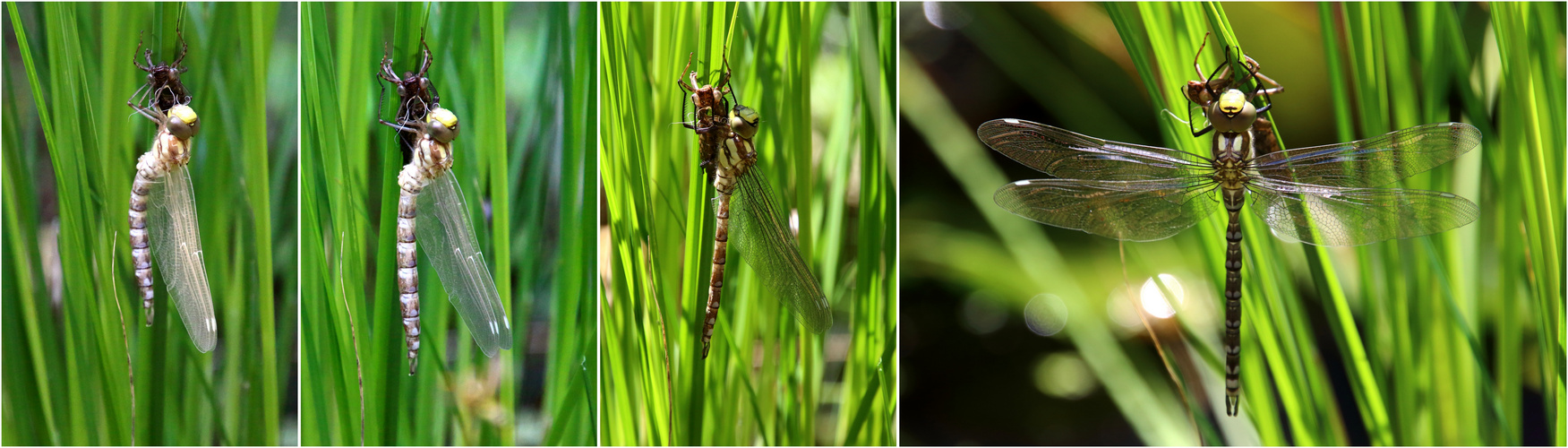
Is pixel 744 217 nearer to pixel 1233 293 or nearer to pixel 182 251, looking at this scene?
pixel 1233 293

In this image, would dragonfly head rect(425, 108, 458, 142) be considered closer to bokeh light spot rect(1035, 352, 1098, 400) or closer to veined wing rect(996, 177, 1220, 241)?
veined wing rect(996, 177, 1220, 241)

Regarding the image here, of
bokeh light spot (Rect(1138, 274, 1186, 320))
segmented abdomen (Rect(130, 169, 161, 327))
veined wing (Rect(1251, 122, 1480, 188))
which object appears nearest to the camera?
veined wing (Rect(1251, 122, 1480, 188))

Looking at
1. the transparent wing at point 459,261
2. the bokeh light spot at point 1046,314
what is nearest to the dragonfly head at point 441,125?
the transparent wing at point 459,261

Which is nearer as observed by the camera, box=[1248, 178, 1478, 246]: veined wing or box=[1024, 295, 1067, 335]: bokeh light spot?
box=[1248, 178, 1478, 246]: veined wing

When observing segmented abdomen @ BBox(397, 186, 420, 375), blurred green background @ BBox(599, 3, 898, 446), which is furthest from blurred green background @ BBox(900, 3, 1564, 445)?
segmented abdomen @ BBox(397, 186, 420, 375)

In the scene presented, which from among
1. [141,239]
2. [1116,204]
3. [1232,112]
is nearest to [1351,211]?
[1232,112]

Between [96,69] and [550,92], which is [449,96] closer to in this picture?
[550,92]

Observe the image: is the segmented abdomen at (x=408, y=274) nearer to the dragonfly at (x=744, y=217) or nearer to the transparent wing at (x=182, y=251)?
the transparent wing at (x=182, y=251)
